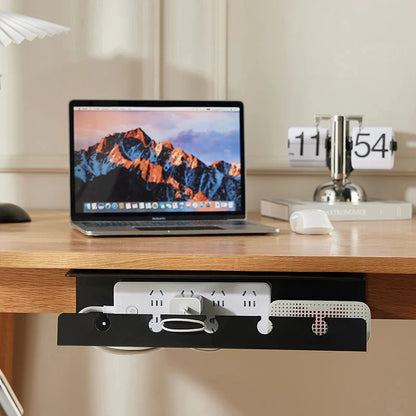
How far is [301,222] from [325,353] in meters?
0.65

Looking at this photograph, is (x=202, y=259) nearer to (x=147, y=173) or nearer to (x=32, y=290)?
(x=32, y=290)

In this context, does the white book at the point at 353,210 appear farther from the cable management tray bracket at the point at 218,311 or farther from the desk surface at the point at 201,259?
the cable management tray bracket at the point at 218,311

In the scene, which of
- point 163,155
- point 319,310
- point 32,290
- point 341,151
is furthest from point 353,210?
point 32,290

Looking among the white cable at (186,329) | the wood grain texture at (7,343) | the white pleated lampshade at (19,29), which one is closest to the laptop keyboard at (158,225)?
the white cable at (186,329)

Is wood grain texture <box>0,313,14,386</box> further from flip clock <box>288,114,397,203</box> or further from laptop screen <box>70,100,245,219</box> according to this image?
flip clock <box>288,114,397,203</box>

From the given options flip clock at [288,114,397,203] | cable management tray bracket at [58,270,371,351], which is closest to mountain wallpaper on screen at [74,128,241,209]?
flip clock at [288,114,397,203]

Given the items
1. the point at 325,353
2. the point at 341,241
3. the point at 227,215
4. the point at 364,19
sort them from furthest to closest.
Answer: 1. the point at 325,353
2. the point at 364,19
3. the point at 227,215
4. the point at 341,241

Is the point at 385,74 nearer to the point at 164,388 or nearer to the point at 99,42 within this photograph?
the point at 99,42

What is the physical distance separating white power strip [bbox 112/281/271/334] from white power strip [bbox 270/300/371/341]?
2cm

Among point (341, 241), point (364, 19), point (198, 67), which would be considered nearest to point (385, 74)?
point (364, 19)

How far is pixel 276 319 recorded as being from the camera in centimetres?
94

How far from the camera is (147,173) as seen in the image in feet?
4.37

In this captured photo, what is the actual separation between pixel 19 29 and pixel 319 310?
765 mm

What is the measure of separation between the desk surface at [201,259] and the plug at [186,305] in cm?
5
